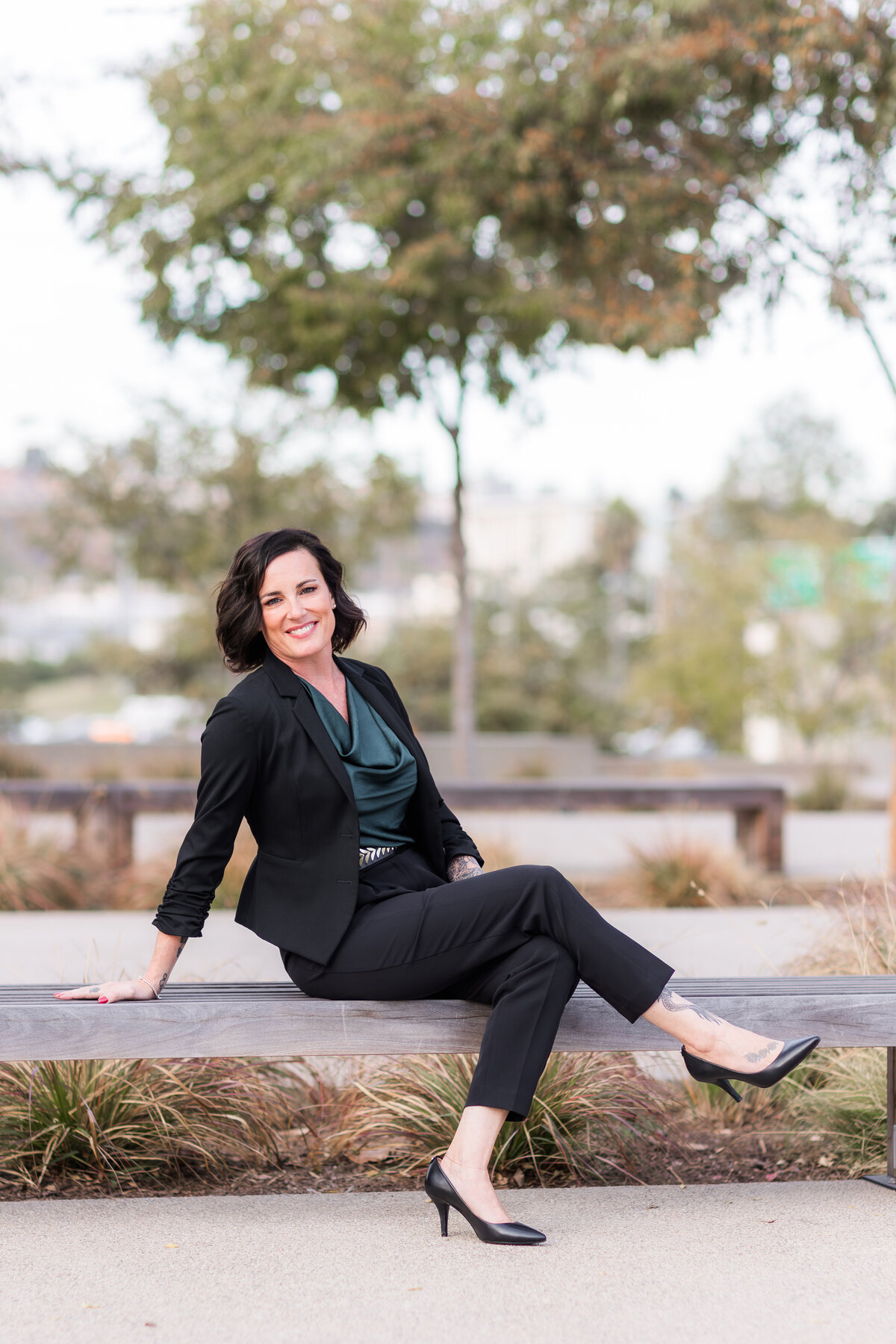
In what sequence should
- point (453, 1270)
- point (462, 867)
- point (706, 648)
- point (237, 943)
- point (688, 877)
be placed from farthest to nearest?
point (706, 648) < point (688, 877) < point (237, 943) < point (462, 867) < point (453, 1270)

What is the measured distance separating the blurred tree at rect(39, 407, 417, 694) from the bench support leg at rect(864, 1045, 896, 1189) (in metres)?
13.6

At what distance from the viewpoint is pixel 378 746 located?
10.5 ft

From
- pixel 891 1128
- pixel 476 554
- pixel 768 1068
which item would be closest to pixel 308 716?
pixel 768 1068

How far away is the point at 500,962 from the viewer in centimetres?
295

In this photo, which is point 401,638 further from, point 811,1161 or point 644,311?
point 811,1161

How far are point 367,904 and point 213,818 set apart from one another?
43cm

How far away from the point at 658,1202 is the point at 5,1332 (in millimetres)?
1544

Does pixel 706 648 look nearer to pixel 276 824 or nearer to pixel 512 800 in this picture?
pixel 512 800

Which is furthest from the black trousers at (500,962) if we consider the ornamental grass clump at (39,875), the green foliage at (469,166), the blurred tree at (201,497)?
the blurred tree at (201,497)

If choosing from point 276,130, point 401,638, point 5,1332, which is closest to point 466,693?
point 276,130

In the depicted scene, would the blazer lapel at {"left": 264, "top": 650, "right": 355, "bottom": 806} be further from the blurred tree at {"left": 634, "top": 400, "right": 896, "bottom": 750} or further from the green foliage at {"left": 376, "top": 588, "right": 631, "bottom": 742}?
the green foliage at {"left": 376, "top": 588, "right": 631, "bottom": 742}

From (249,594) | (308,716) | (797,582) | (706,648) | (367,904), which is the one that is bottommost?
Answer: (367,904)

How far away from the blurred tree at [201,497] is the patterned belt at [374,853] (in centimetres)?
1339

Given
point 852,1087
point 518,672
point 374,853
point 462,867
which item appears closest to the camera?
point 374,853
